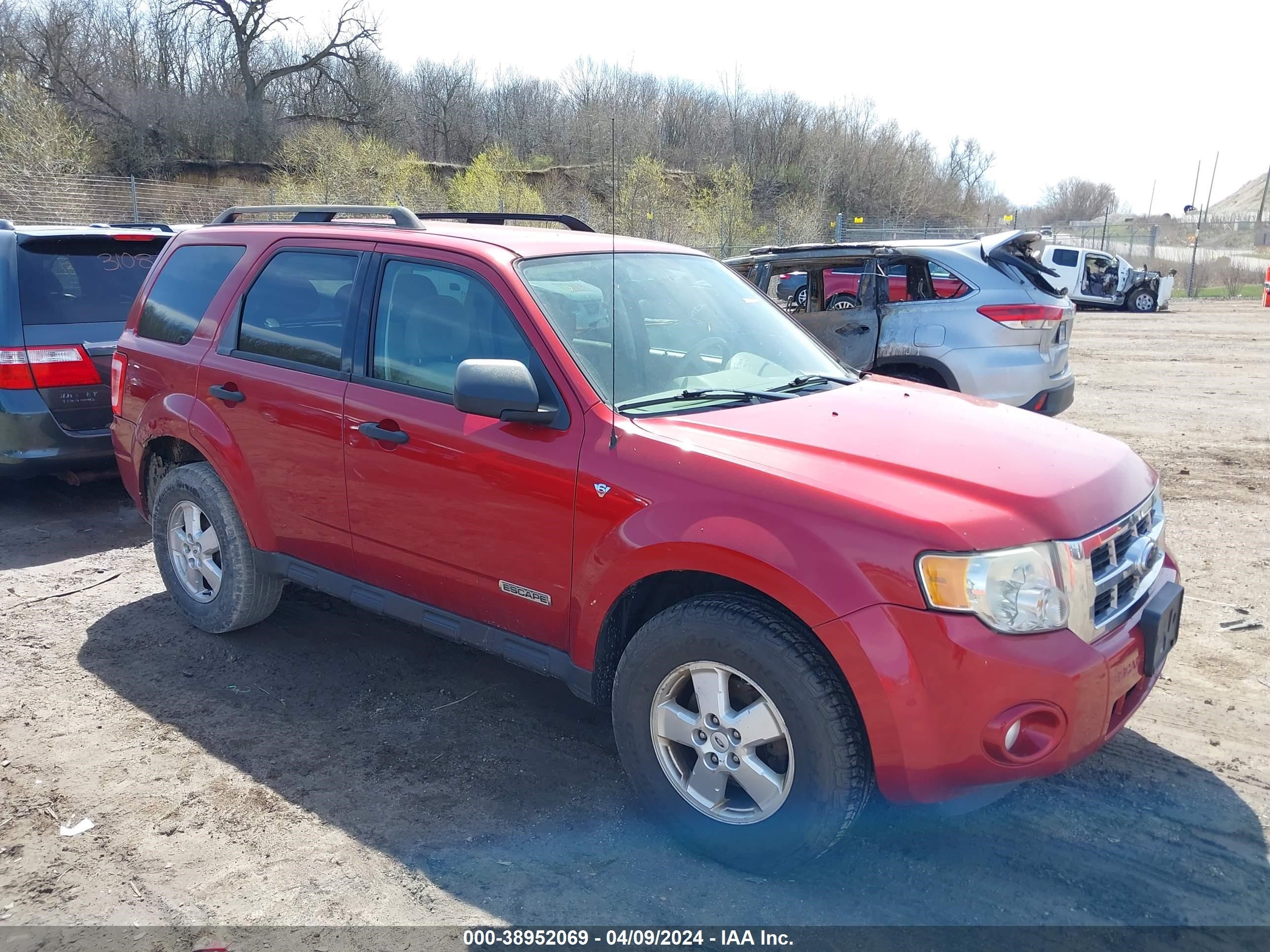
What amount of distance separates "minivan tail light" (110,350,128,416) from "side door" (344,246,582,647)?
1.93m

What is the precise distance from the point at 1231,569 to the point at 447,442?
4.55m

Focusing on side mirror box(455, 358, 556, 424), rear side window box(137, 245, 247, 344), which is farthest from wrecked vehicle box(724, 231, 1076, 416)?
side mirror box(455, 358, 556, 424)

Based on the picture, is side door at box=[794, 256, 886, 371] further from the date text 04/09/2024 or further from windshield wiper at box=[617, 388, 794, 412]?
the date text 04/09/2024

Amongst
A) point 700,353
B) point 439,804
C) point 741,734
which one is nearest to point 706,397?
point 700,353

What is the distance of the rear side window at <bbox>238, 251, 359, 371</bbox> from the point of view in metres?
3.95

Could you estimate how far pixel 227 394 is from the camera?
14.0 feet

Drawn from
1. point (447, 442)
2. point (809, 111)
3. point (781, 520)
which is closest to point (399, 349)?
point (447, 442)

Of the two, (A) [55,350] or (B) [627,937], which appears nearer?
(B) [627,937]

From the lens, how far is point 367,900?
2.78m

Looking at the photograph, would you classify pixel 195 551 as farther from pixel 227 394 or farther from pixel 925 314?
pixel 925 314

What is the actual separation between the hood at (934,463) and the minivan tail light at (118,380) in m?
3.25

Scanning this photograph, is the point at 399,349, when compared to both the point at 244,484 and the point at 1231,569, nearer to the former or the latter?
the point at 244,484

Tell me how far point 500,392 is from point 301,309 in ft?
5.03

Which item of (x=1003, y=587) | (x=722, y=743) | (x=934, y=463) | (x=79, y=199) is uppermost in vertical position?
(x=79, y=199)
